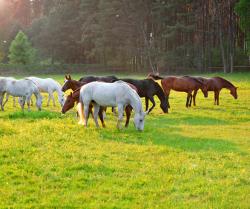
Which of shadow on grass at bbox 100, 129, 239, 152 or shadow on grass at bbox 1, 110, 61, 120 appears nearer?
shadow on grass at bbox 100, 129, 239, 152

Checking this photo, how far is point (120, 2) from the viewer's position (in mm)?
72812

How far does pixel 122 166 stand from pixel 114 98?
18.2ft

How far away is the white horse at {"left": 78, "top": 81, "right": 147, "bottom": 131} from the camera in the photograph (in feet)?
49.3

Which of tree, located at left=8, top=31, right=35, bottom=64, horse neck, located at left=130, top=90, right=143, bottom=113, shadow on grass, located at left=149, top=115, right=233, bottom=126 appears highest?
tree, located at left=8, top=31, right=35, bottom=64

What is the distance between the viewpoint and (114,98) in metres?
15.3

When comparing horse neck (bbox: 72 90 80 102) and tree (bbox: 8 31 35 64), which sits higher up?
tree (bbox: 8 31 35 64)

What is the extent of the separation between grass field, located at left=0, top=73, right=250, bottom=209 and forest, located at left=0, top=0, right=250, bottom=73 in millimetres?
50470

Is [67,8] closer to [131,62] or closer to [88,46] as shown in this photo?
[88,46]

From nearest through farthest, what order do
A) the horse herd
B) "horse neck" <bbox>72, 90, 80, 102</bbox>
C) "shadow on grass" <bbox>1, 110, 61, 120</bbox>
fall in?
the horse herd → "horse neck" <bbox>72, 90, 80, 102</bbox> → "shadow on grass" <bbox>1, 110, 61, 120</bbox>

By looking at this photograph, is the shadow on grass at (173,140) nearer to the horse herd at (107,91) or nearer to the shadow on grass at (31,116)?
the horse herd at (107,91)

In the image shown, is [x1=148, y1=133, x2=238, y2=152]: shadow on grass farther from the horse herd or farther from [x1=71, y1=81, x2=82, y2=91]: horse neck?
[x1=71, y1=81, x2=82, y2=91]: horse neck

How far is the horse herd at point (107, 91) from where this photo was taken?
49.7 ft

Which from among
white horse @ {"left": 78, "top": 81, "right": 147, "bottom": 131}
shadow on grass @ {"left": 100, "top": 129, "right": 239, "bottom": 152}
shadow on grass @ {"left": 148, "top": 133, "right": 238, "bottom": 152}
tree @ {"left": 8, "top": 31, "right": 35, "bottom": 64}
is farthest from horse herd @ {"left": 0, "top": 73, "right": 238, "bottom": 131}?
tree @ {"left": 8, "top": 31, "right": 35, "bottom": 64}

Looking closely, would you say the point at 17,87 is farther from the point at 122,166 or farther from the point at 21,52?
the point at 21,52
